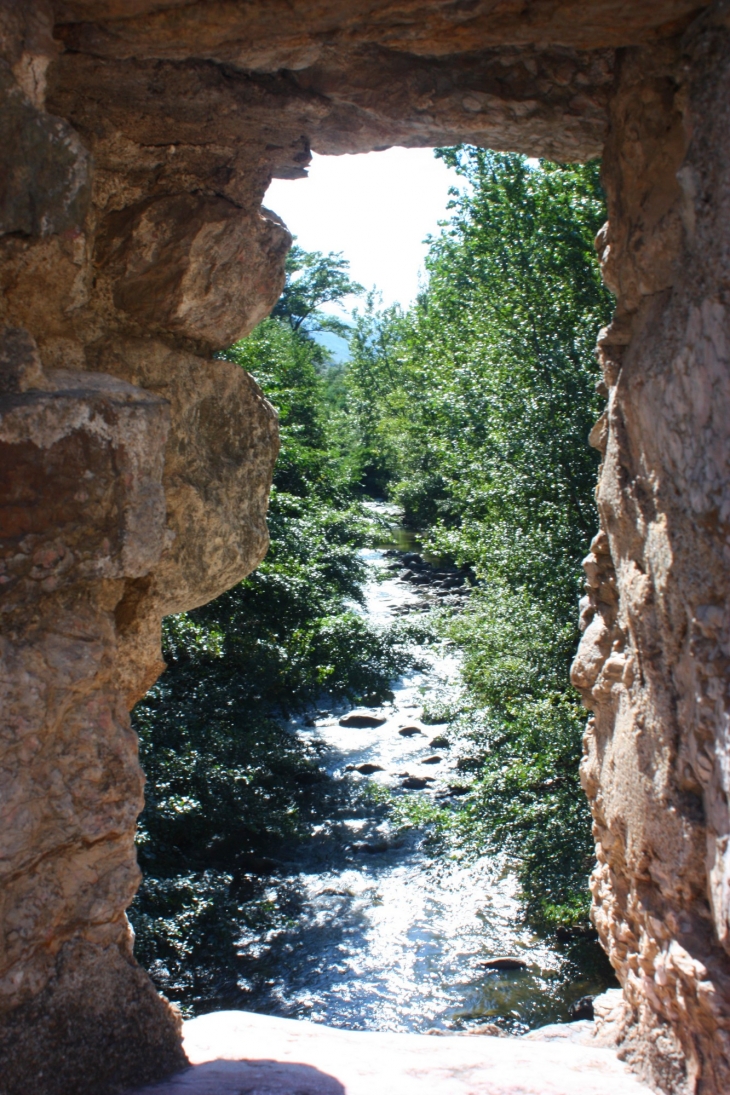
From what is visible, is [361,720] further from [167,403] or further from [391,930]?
[167,403]

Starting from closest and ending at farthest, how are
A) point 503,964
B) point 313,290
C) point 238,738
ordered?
1. point 503,964
2. point 238,738
3. point 313,290

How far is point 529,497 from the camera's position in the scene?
9.16 metres

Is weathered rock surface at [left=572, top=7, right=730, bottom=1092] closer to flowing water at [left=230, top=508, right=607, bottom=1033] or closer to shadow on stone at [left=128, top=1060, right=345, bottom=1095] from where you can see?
shadow on stone at [left=128, top=1060, right=345, bottom=1095]

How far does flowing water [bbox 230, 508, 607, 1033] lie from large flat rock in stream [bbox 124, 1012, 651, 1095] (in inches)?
122

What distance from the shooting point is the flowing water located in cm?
660

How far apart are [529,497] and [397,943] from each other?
4377 mm

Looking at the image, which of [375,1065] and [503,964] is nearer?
[375,1065]

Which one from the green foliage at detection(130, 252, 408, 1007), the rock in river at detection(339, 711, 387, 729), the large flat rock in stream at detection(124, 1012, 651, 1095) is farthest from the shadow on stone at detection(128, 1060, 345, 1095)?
the rock in river at detection(339, 711, 387, 729)

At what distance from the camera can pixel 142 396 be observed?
3.21m

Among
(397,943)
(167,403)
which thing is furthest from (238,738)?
Answer: (167,403)

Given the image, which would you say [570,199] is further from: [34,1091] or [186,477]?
[34,1091]

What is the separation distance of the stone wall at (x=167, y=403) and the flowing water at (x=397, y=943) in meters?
3.58

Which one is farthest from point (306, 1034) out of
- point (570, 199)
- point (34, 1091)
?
point (570, 199)

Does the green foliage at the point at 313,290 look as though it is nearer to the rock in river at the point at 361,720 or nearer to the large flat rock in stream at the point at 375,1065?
the rock in river at the point at 361,720
